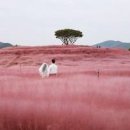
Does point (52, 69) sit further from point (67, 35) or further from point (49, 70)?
point (67, 35)

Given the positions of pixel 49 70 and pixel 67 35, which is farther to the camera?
pixel 67 35

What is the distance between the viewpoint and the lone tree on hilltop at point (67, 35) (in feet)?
319

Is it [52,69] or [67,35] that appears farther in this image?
[67,35]

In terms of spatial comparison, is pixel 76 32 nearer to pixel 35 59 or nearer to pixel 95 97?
pixel 35 59

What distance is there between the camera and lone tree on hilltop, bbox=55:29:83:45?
9711 cm

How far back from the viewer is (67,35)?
3848 inches

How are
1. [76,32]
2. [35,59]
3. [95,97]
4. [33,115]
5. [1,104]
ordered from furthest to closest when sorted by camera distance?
[76,32] → [35,59] → [95,97] → [1,104] → [33,115]

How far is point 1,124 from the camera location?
749cm

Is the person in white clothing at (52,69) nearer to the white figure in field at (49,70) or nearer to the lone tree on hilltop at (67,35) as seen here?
the white figure in field at (49,70)

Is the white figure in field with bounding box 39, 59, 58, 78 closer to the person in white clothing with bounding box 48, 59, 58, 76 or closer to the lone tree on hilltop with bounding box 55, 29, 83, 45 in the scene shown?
the person in white clothing with bounding box 48, 59, 58, 76

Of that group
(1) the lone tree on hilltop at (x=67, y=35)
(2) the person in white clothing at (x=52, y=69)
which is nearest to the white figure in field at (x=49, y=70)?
(2) the person in white clothing at (x=52, y=69)

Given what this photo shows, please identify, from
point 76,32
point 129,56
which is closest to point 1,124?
point 129,56

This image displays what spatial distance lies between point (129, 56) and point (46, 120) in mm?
57687

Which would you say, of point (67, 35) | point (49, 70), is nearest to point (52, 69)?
point (49, 70)
